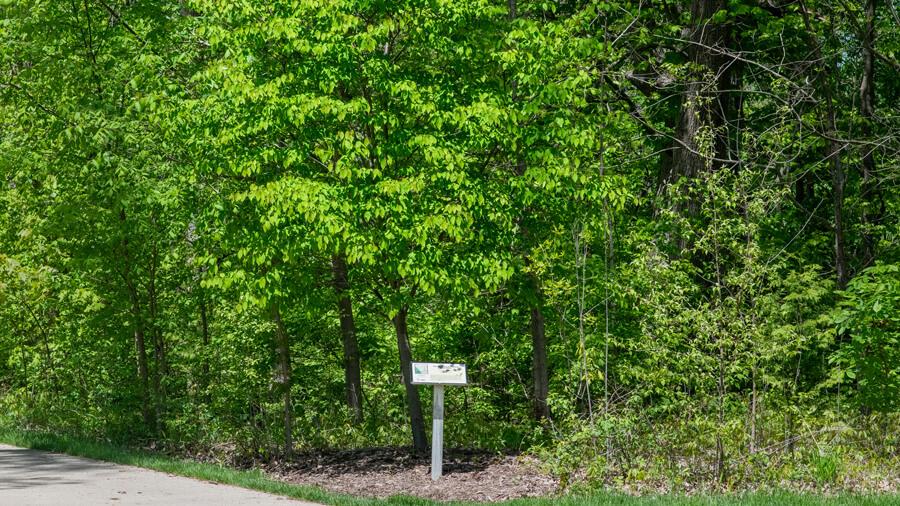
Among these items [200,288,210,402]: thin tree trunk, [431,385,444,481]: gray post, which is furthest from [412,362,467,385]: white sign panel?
[200,288,210,402]: thin tree trunk

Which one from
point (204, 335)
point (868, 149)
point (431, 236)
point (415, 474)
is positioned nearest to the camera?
point (431, 236)

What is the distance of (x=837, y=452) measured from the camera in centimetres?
1208

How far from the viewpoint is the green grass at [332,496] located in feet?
33.9

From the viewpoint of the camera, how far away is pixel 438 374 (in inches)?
560

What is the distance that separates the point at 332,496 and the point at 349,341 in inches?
267

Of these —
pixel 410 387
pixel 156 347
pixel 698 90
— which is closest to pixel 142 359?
pixel 156 347

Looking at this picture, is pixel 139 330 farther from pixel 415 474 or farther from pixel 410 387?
pixel 415 474

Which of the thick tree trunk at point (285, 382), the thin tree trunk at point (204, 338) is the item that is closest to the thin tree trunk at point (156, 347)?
the thin tree trunk at point (204, 338)

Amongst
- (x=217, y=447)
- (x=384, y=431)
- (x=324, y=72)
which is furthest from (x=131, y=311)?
(x=324, y=72)

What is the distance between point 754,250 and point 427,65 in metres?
6.05

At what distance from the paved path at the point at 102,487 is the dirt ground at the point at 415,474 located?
1690 mm

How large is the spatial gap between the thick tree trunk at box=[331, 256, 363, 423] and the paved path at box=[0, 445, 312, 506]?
3817 mm

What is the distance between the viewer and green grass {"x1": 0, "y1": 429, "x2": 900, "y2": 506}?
10.3m

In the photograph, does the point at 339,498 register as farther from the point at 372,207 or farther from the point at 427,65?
the point at 427,65
